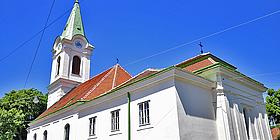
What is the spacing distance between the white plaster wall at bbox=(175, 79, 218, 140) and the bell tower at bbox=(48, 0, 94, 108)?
2012 cm

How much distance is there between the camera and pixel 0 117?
27.5 metres

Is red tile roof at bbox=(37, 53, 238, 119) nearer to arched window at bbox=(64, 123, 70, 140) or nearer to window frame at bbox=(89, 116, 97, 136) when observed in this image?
arched window at bbox=(64, 123, 70, 140)

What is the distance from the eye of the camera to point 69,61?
31.3 m

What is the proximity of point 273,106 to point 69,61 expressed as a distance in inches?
978

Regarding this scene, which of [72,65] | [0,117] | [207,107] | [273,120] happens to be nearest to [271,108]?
[273,120]

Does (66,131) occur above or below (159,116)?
below

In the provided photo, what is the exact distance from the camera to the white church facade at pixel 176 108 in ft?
42.6

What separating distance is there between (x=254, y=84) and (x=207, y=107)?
18.1 ft

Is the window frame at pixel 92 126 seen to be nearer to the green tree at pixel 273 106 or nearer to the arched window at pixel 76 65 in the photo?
the arched window at pixel 76 65

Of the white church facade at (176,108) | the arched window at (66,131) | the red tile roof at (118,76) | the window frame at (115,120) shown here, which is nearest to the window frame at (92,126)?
the white church facade at (176,108)

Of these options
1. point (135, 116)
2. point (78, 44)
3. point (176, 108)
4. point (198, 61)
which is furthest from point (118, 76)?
point (78, 44)

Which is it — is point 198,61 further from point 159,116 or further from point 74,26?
point 74,26

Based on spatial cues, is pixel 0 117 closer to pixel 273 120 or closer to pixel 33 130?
pixel 33 130

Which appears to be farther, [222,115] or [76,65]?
[76,65]
